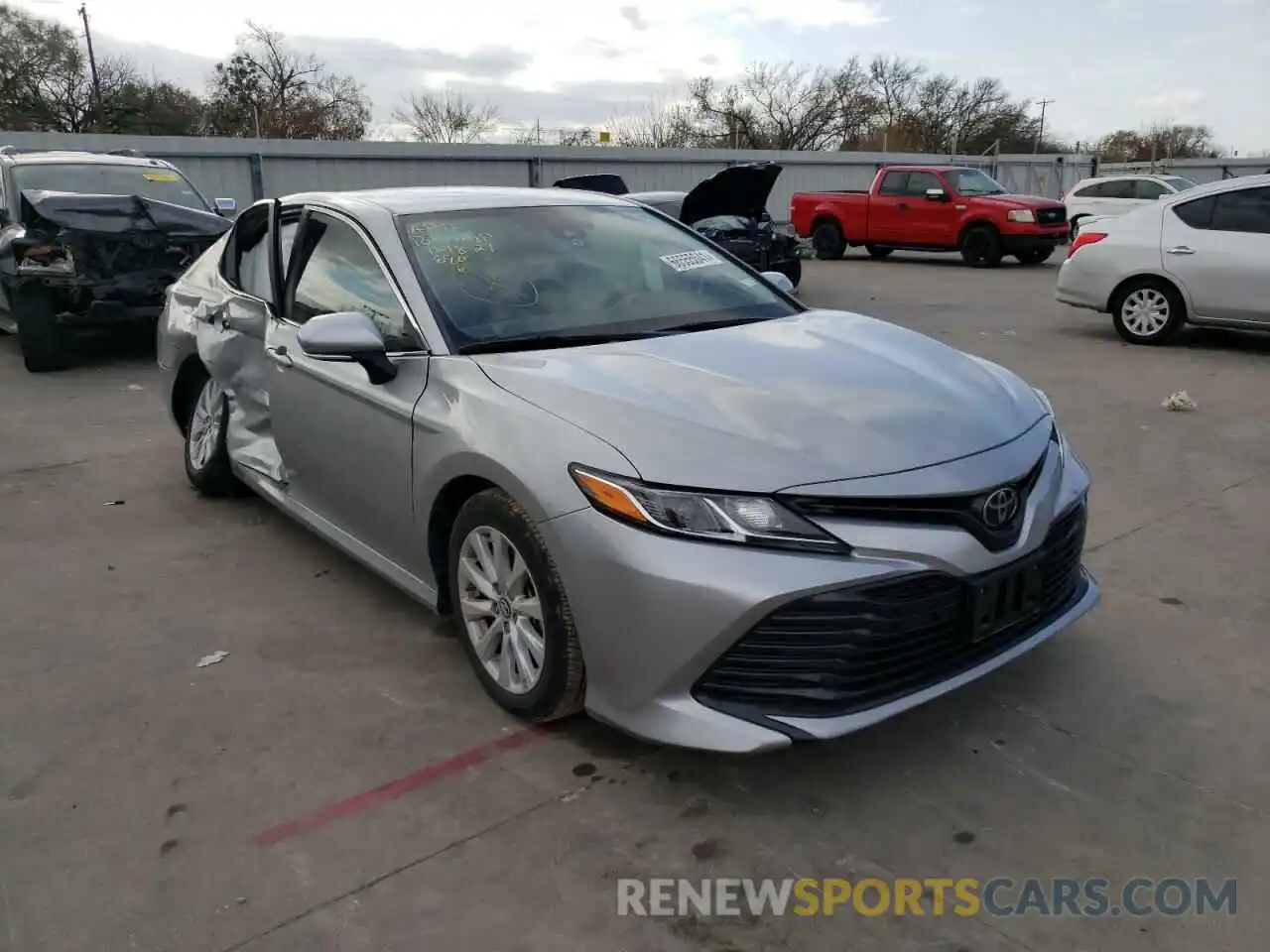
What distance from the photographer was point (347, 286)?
3.87m

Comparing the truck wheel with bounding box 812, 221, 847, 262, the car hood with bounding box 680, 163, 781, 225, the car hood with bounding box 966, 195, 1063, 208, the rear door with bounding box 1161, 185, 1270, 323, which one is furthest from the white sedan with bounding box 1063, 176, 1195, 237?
the rear door with bounding box 1161, 185, 1270, 323

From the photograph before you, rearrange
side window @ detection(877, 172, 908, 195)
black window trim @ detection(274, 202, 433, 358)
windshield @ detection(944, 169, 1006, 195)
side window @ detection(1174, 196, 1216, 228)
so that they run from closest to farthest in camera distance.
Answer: black window trim @ detection(274, 202, 433, 358), side window @ detection(1174, 196, 1216, 228), windshield @ detection(944, 169, 1006, 195), side window @ detection(877, 172, 908, 195)

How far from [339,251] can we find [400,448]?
1.02m

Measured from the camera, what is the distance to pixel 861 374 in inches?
124

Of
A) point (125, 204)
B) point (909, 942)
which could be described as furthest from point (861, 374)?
point (125, 204)

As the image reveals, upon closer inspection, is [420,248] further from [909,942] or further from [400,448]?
[909,942]

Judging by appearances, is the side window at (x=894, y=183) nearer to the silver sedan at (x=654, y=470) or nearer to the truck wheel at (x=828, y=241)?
the truck wheel at (x=828, y=241)

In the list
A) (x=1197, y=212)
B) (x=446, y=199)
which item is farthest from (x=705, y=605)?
(x=1197, y=212)

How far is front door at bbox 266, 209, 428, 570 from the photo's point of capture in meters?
3.45

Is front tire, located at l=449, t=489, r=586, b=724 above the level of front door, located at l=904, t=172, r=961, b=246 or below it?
below

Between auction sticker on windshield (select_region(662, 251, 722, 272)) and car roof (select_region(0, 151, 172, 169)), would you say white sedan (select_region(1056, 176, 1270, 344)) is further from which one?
car roof (select_region(0, 151, 172, 169))

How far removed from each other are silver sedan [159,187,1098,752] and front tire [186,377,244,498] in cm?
93

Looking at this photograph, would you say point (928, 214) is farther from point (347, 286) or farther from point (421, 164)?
point (347, 286)

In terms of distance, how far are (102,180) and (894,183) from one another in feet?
43.5
